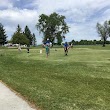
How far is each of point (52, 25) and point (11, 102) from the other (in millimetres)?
121957

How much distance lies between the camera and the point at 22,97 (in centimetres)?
1093

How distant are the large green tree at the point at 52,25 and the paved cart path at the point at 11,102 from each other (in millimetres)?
119620

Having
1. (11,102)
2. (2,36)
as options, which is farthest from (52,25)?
(11,102)

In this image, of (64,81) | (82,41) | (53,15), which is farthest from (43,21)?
(64,81)

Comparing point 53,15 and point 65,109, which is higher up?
point 53,15

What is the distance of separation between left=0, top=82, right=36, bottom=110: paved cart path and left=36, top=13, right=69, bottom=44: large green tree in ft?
392

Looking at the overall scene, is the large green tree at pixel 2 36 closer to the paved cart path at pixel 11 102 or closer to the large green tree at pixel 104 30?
the large green tree at pixel 104 30

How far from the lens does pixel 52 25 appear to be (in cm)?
13125

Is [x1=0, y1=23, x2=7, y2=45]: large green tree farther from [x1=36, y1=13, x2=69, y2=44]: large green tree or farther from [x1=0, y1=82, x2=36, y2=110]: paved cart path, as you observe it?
[x1=0, y1=82, x2=36, y2=110]: paved cart path

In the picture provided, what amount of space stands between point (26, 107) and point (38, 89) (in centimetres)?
316

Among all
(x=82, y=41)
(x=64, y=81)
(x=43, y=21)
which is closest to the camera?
(x=64, y=81)

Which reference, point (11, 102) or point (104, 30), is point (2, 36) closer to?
point (104, 30)

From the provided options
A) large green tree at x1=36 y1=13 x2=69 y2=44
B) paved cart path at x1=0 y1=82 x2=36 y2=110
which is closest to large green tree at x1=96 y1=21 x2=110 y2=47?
Answer: large green tree at x1=36 y1=13 x2=69 y2=44

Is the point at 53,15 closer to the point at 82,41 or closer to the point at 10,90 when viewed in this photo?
the point at 82,41
